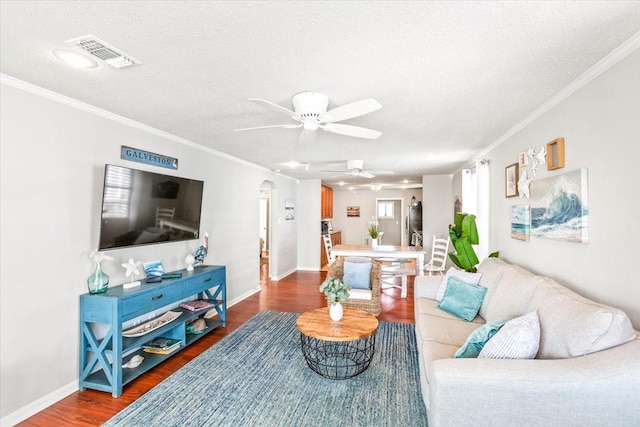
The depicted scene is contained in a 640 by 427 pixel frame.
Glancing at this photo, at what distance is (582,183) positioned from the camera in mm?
2029

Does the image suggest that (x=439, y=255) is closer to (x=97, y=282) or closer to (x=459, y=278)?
(x=459, y=278)

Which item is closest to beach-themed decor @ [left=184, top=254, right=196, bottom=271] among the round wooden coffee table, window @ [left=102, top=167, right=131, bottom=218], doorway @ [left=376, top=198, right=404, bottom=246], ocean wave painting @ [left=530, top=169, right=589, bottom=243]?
window @ [left=102, top=167, right=131, bottom=218]

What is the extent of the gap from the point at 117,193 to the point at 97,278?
Answer: 0.76 m

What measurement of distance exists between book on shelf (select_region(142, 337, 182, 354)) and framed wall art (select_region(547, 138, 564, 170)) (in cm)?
391

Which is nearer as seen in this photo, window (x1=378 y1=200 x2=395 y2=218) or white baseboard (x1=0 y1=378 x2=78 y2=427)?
white baseboard (x1=0 y1=378 x2=78 y2=427)

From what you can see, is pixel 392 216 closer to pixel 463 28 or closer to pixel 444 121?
pixel 444 121

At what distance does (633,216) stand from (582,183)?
465 millimetres

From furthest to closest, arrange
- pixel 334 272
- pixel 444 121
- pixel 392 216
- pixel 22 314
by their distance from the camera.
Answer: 1. pixel 392 216
2. pixel 334 272
3. pixel 444 121
4. pixel 22 314

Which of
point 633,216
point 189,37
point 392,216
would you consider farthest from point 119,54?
point 392,216

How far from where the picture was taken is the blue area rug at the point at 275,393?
2096 mm

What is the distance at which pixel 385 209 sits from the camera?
1041 centimetres

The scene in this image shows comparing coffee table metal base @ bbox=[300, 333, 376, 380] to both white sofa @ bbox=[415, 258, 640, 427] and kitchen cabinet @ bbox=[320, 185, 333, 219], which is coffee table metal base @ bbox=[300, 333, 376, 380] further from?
kitchen cabinet @ bbox=[320, 185, 333, 219]

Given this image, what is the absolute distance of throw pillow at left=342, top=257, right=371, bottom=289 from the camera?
175 inches

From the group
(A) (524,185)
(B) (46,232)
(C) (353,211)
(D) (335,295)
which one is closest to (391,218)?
(C) (353,211)
